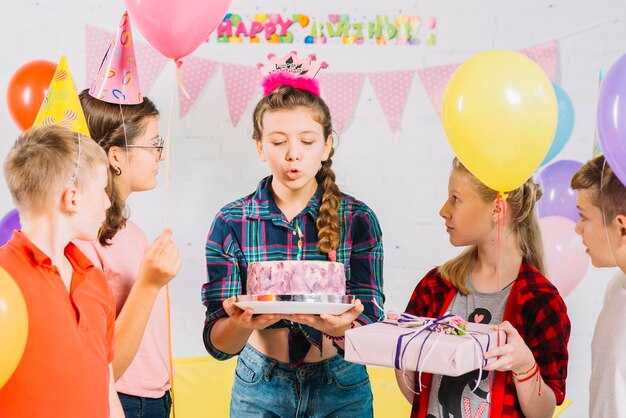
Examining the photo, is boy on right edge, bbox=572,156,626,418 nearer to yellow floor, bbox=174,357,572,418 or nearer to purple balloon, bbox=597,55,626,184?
purple balloon, bbox=597,55,626,184

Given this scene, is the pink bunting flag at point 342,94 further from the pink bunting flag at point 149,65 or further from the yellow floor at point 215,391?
the yellow floor at point 215,391

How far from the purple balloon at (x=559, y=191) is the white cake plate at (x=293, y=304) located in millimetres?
1377

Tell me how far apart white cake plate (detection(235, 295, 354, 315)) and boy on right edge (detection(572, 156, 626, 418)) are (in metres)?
0.58

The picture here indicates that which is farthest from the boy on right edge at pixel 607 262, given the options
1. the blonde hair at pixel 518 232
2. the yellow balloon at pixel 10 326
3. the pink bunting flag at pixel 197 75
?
the pink bunting flag at pixel 197 75

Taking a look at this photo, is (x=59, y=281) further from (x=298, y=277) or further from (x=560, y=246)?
(x=560, y=246)

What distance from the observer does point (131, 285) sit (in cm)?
209

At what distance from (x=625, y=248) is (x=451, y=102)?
501 mm

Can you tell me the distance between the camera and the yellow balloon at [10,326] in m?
1.35

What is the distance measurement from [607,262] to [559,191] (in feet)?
3.59

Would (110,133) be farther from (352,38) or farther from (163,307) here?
(352,38)

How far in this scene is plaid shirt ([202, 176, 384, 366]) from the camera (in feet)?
6.85

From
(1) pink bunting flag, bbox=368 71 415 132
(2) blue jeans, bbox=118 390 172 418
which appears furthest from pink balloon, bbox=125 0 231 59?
(1) pink bunting flag, bbox=368 71 415 132

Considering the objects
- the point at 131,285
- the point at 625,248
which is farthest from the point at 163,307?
the point at 625,248

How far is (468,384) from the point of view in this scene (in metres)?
1.94
